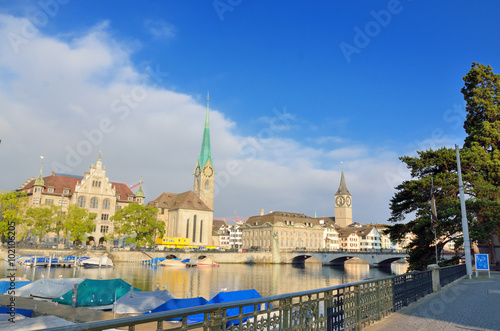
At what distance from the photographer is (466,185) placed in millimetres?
35000

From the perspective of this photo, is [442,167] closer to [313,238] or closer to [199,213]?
[199,213]

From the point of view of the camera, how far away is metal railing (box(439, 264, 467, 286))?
21.2 meters

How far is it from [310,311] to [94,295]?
71.7ft

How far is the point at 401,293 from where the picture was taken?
14.2 metres

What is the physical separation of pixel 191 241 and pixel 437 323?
107 m

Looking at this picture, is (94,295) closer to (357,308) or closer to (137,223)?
(357,308)

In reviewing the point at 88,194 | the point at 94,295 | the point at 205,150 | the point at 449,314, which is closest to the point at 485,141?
the point at 449,314

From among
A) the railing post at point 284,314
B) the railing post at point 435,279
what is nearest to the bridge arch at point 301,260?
the railing post at point 435,279

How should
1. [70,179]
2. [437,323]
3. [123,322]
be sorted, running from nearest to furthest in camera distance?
[123,322], [437,323], [70,179]

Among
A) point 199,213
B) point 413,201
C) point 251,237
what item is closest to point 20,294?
point 413,201

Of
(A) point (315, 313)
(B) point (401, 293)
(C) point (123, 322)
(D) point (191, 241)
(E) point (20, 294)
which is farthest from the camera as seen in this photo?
(D) point (191, 241)

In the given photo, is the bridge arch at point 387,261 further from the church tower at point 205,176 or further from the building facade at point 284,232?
the church tower at point 205,176

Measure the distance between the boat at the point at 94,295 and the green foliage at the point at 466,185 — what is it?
25.7m

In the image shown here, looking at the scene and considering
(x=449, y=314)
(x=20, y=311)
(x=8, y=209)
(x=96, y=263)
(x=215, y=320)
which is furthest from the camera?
(x=8, y=209)
